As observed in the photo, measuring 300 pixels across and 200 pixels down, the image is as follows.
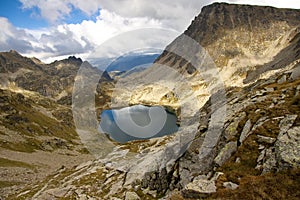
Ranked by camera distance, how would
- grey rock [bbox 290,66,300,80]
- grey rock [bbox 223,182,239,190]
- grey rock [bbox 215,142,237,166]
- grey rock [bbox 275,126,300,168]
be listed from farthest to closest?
grey rock [bbox 290,66,300,80]
grey rock [bbox 215,142,237,166]
grey rock [bbox 223,182,239,190]
grey rock [bbox 275,126,300,168]

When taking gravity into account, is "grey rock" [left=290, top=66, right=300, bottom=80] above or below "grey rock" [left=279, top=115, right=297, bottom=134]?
above

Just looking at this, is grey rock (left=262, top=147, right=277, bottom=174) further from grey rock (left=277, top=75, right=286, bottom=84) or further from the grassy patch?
the grassy patch

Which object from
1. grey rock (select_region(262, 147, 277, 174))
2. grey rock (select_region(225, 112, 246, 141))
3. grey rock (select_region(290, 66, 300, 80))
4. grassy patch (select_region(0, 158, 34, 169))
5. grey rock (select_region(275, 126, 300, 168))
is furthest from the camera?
grassy patch (select_region(0, 158, 34, 169))

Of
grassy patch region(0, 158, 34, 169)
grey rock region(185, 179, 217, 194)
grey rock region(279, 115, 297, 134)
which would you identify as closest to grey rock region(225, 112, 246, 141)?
grey rock region(279, 115, 297, 134)

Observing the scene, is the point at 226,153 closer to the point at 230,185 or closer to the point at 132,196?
the point at 230,185

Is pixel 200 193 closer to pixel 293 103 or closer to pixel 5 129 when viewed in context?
pixel 293 103

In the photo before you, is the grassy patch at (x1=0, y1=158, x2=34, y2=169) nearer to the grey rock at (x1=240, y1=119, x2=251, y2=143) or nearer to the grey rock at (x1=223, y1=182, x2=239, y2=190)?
the grey rock at (x1=240, y1=119, x2=251, y2=143)

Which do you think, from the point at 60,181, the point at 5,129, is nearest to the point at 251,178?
the point at 60,181

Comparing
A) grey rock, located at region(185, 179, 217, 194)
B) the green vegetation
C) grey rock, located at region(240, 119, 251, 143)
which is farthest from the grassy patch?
grey rock, located at region(185, 179, 217, 194)

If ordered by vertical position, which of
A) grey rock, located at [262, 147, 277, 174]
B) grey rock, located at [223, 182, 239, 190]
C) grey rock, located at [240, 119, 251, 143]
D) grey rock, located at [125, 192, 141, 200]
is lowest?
grey rock, located at [125, 192, 141, 200]

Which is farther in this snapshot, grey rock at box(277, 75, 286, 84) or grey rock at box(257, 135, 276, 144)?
grey rock at box(277, 75, 286, 84)
